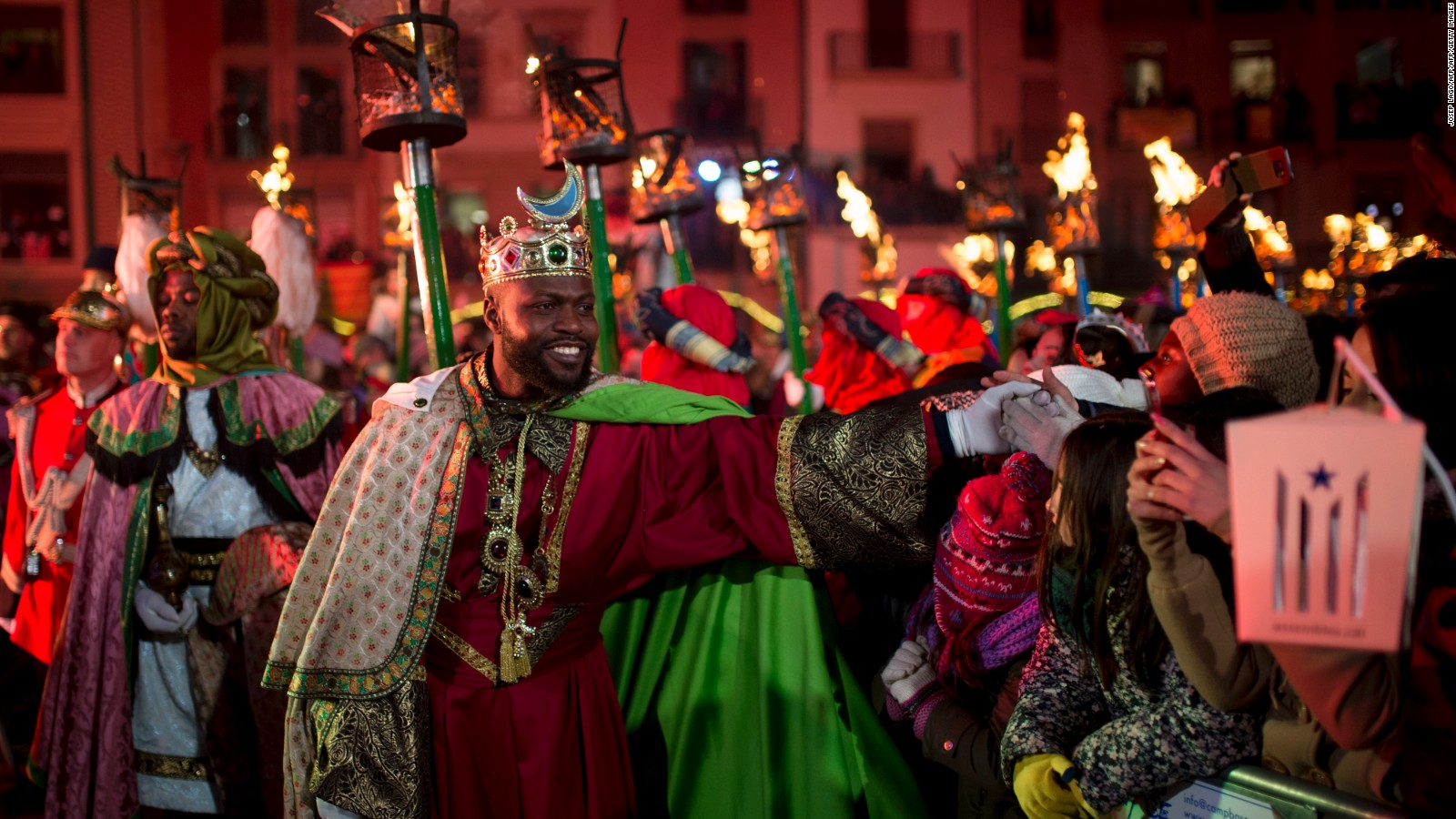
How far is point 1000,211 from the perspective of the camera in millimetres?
7238

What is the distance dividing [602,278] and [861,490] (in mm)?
2239

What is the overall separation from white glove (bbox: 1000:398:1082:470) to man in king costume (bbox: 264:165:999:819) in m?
0.19

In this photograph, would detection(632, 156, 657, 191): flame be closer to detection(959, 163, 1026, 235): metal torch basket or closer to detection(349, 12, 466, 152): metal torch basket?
detection(349, 12, 466, 152): metal torch basket

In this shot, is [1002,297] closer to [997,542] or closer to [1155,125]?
[997,542]

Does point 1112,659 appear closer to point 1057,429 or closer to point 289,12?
point 1057,429

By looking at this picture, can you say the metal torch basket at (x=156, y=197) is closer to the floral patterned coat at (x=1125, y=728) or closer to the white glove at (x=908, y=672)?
the white glove at (x=908, y=672)

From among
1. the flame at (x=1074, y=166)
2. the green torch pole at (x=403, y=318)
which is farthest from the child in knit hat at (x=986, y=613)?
the flame at (x=1074, y=166)

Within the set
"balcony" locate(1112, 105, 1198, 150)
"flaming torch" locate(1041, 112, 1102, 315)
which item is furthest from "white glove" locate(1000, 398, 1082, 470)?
"balcony" locate(1112, 105, 1198, 150)

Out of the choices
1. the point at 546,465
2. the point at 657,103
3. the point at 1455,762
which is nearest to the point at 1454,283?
the point at 1455,762

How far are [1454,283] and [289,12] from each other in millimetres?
27080

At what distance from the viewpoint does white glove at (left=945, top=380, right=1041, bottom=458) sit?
8.91ft

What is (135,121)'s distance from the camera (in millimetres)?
23438

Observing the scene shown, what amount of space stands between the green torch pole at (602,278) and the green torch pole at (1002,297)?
282 cm

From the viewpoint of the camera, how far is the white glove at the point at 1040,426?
2604mm
